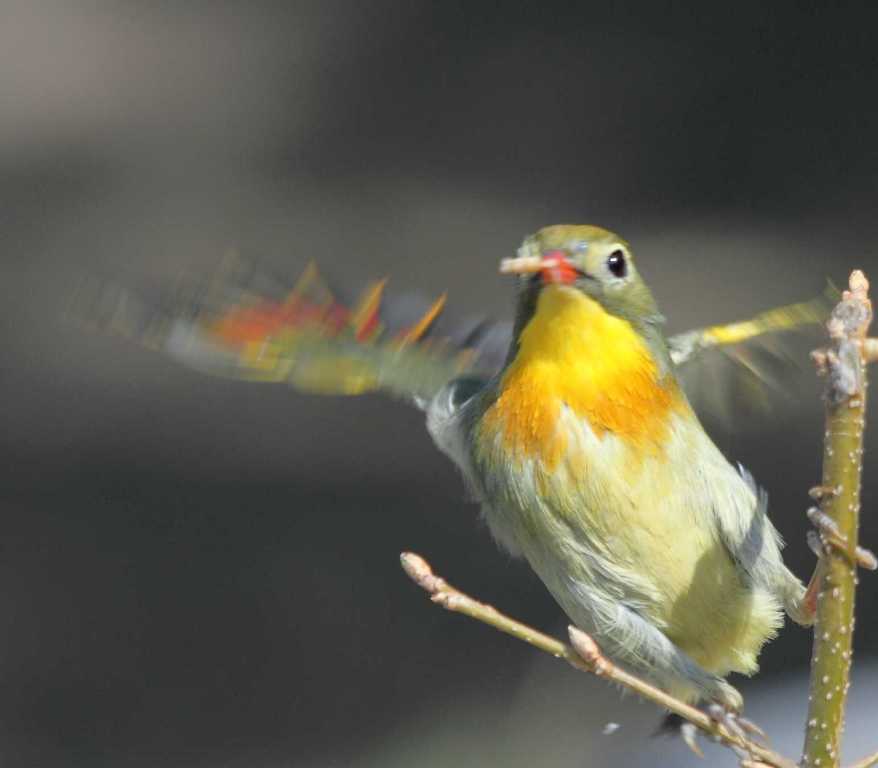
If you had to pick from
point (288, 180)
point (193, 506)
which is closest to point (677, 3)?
point (288, 180)

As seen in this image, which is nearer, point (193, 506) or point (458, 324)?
point (458, 324)

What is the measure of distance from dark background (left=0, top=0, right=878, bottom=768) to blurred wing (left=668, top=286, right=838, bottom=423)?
1.80 meters

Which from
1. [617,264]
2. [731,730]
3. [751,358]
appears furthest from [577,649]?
[751,358]

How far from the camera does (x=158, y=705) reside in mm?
4398

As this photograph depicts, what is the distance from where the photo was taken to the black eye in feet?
6.72

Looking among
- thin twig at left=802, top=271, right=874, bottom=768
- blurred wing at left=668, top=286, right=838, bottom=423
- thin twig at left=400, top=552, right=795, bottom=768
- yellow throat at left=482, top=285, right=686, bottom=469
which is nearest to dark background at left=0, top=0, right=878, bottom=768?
blurred wing at left=668, top=286, right=838, bottom=423

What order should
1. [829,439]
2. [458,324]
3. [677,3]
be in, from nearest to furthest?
1. [829,439]
2. [458,324]
3. [677,3]

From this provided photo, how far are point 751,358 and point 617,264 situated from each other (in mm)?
273

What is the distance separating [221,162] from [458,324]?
108 inches

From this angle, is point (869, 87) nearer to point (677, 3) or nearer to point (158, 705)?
point (677, 3)

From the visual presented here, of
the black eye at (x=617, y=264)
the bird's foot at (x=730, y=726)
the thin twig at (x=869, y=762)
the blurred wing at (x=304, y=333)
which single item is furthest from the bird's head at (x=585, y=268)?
the thin twig at (x=869, y=762)

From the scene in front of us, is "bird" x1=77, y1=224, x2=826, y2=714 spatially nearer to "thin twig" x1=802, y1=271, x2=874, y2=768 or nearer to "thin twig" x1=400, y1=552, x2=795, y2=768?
"thin twig" x1=400, y1=552, x2=795, y2=768

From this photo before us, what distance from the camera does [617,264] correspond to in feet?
6.78

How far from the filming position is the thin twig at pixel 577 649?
1.45 meters
